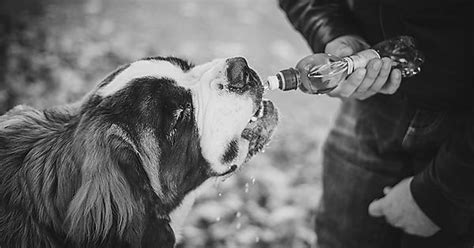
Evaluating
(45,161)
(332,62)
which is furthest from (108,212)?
(332,62)

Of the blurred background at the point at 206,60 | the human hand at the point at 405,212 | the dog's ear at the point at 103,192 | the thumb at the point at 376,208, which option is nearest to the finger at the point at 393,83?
the human hand at the point at 405,212

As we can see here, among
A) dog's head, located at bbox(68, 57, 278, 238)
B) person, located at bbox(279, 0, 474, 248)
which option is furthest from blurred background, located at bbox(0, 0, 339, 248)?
dog's head, located at bbox(68, 57, 278, 238)

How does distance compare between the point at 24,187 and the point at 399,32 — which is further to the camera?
the point at 399,32

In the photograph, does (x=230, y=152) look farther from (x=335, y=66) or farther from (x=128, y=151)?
(x=335, y=66)

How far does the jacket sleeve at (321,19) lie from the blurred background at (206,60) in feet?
4.26

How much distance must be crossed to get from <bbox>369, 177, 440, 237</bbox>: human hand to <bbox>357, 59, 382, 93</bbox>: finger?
1.77 ft

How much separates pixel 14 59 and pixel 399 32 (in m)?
5.50

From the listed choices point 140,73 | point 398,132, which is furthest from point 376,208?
point 140,73

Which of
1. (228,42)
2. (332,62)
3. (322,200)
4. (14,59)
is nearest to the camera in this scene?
(332,62)

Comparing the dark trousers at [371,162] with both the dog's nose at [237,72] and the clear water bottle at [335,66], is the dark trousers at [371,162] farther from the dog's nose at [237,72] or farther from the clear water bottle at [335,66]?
the dog's nose at [237,72]

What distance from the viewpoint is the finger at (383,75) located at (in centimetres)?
269

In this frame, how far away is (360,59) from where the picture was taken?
2684 mm

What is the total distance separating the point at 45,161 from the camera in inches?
101

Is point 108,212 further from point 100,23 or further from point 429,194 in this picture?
point 100,23
